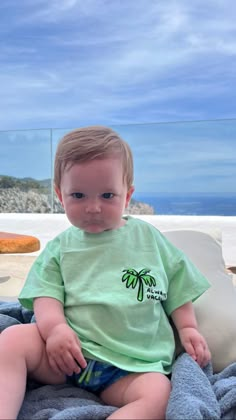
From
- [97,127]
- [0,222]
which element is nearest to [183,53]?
[0,222]

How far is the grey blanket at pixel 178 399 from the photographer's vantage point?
0.63 metres

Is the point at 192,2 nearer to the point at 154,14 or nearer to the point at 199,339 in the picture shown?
the point at 154,14

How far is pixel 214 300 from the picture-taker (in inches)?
38.9

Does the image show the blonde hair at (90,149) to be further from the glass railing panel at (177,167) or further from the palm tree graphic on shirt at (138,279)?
the glass railing panel at (177,167)

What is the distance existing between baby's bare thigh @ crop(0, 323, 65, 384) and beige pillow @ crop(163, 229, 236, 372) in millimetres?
305

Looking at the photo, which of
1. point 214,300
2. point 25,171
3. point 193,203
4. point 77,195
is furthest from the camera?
point 25,171

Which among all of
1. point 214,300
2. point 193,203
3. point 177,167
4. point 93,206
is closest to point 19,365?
point 93,206

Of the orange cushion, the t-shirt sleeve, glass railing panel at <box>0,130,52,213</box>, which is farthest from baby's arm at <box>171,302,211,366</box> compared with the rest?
glass railing panel at <box>0,130,52,213</box>

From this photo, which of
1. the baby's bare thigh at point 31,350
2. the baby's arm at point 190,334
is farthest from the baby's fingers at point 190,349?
the baby's bare thigh at point 31,350

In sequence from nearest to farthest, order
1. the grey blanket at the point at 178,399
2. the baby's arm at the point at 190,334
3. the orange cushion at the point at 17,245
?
the grey blanket at the point at 178,399 < the baby's arm at the point at 190,334 < the orange cushion at the point at 17,245

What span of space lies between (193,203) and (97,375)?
3.26m

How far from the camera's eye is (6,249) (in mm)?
2705

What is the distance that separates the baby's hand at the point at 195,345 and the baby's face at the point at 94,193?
0.24 metres

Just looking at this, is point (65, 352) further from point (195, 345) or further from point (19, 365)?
point (195, 345)
